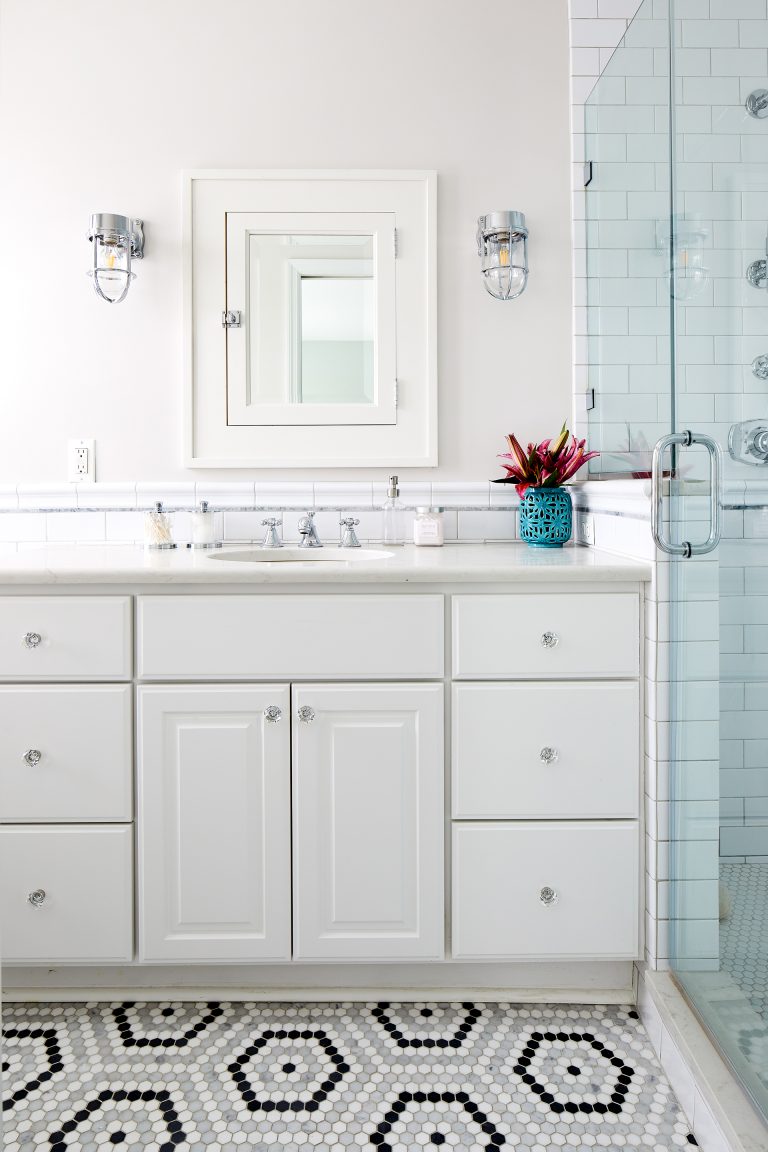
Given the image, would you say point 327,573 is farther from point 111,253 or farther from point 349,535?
point 111,253

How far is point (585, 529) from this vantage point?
202 centimetres

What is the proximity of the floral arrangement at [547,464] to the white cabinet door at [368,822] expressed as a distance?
0.68 meters

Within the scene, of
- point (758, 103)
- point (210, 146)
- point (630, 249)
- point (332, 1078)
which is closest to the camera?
point (758, 103)

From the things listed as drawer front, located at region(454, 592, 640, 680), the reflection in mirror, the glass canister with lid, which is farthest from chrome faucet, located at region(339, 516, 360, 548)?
drawer front, located at region(454, 592, 640, 680)

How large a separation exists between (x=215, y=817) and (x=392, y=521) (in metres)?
0.91

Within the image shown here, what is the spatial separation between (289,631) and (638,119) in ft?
4.46

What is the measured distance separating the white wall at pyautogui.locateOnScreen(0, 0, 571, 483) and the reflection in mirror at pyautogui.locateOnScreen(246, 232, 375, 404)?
20 cm

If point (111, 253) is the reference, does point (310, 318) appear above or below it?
below

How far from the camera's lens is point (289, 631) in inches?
59.1

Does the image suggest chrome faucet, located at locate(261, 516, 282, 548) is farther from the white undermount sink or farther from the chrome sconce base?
the chrome sconce base

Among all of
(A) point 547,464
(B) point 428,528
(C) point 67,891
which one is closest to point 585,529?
(A) point 547,464

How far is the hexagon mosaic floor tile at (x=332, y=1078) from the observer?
127 centimetres

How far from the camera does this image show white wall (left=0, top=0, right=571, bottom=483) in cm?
204

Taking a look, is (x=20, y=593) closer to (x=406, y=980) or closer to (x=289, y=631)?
(x=289, y=631)
